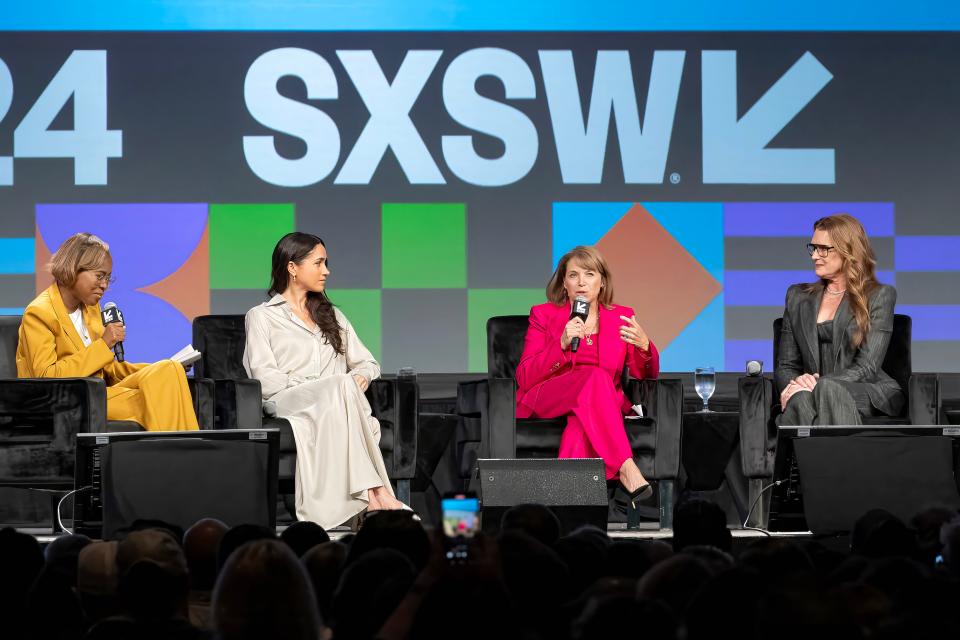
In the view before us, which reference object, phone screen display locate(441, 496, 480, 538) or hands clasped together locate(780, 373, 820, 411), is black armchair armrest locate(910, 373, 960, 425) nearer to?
hands clasped together locate(780, 373, 820, 411)

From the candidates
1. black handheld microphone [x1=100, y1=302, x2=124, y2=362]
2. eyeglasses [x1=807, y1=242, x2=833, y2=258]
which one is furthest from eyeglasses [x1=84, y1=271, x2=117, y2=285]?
eyeglasses [x1=807, y1=242, x2=833, y2=258]

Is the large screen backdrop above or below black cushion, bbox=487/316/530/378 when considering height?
above

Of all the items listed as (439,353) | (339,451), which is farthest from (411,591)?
(439,353)

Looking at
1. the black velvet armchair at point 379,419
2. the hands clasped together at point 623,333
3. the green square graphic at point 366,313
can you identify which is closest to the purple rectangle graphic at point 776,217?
the hands clasped together at point 623,333

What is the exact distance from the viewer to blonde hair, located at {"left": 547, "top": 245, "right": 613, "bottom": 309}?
5.46m

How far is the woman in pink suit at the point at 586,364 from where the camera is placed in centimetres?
502

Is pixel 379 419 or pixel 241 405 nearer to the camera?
pixel 241 405

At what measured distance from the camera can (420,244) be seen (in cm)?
644

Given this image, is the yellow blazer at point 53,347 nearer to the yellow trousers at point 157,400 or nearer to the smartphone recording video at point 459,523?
the yellow trousers at point 157,400

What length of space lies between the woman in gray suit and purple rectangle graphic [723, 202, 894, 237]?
97 cm

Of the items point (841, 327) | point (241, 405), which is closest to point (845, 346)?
point (841, 327)

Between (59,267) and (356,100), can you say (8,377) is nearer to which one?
(59,267)

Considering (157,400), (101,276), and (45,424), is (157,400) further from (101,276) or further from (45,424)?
(101,276)

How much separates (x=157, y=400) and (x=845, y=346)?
274 cm
